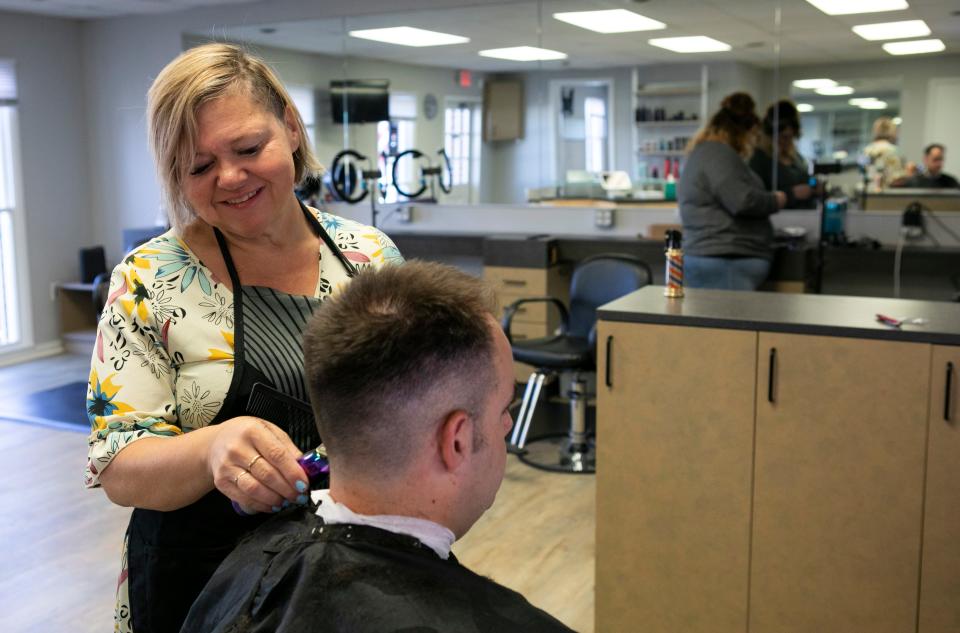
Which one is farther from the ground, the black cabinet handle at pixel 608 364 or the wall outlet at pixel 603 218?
the wall outlet at pixel 603 218

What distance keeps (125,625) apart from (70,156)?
6952 millimetres

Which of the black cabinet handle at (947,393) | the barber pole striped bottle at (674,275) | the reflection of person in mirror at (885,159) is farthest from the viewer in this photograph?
the reflection of person in mirror at (885,159)

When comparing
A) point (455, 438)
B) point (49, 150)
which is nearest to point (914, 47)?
point (455, 438)

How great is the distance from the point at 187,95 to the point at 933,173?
4.90 m

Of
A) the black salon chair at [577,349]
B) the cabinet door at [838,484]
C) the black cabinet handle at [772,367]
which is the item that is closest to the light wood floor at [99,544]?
the black salon chair at [577,349]

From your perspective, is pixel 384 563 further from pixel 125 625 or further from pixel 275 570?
pixel 125 625

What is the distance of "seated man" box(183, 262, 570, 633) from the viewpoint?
3.53 ft

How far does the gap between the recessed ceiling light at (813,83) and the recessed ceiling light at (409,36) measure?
2.22 meters

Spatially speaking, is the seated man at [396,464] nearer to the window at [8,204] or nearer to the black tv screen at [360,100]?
the black tv screen at [360,100]

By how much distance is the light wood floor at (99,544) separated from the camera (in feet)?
10.6

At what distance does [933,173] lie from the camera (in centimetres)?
522

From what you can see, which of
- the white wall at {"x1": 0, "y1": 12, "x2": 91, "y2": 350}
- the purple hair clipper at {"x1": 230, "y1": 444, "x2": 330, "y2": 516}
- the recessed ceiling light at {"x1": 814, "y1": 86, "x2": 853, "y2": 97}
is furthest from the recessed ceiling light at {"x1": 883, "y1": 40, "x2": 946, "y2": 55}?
the white wall at {"x1": 0, "y1": 12, "x2": 91, "y2": 350}

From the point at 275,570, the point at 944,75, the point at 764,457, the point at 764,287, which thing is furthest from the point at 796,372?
the point at 944,75

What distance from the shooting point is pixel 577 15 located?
596cm
